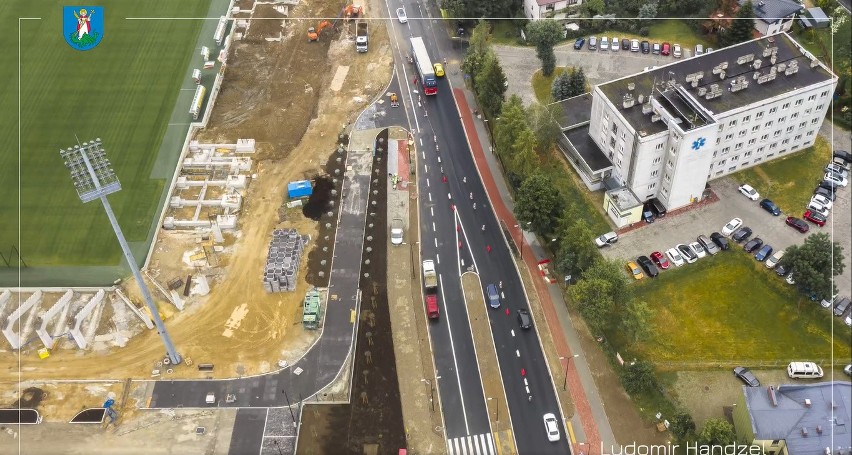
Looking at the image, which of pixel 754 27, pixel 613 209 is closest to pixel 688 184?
pixel 613 209

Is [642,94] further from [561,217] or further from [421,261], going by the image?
[421,261]

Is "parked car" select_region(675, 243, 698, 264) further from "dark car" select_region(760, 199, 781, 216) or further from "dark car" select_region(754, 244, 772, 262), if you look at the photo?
"dark car" select_region(760, 199, 781, 216)

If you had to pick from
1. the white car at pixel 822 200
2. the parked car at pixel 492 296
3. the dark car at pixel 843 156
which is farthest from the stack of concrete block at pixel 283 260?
the dark car at pixel 843 156

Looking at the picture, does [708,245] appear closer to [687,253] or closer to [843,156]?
[687,253]

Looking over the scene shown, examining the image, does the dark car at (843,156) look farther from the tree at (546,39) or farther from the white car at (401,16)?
the white car at (401,16)

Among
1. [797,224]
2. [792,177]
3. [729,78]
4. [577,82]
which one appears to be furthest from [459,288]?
[792,177]

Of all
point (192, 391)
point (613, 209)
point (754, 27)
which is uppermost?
point (754, 27)
